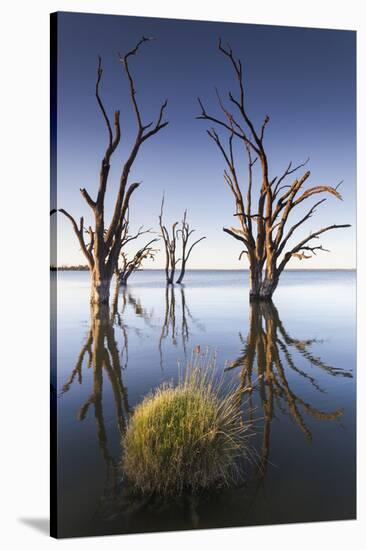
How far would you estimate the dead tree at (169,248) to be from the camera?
4.00 m

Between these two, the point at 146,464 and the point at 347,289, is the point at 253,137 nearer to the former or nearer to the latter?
the point at 347,289

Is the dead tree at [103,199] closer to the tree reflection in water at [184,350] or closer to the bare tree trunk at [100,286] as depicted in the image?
the bare tree trunk at [100,286]

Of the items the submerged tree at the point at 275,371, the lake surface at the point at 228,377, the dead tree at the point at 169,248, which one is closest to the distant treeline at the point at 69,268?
the lake surface at the point at 228,377

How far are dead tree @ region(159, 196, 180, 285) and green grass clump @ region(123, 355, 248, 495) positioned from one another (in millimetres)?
747

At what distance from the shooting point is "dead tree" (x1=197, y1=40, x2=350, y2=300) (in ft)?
13.3

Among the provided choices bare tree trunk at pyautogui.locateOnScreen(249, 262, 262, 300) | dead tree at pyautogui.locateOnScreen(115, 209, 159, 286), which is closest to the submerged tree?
bare tree trunk at pyautogui.locateOnScreen(249, 262, 262, 300)

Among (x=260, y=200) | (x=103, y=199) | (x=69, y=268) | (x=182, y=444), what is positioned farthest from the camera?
(x=260, y=200)

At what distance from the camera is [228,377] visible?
3963 mm

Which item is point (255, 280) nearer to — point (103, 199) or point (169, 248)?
point (169, 248)

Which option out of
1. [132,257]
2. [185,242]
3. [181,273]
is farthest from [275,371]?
[132,257]

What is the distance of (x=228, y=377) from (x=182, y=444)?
0.61 metres

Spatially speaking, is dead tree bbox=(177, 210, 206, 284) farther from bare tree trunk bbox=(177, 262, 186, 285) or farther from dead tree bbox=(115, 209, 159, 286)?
dead tree bbox=(115, 209, 159, 286)

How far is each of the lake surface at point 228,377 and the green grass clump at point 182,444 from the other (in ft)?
0.28

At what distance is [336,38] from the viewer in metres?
4.04
